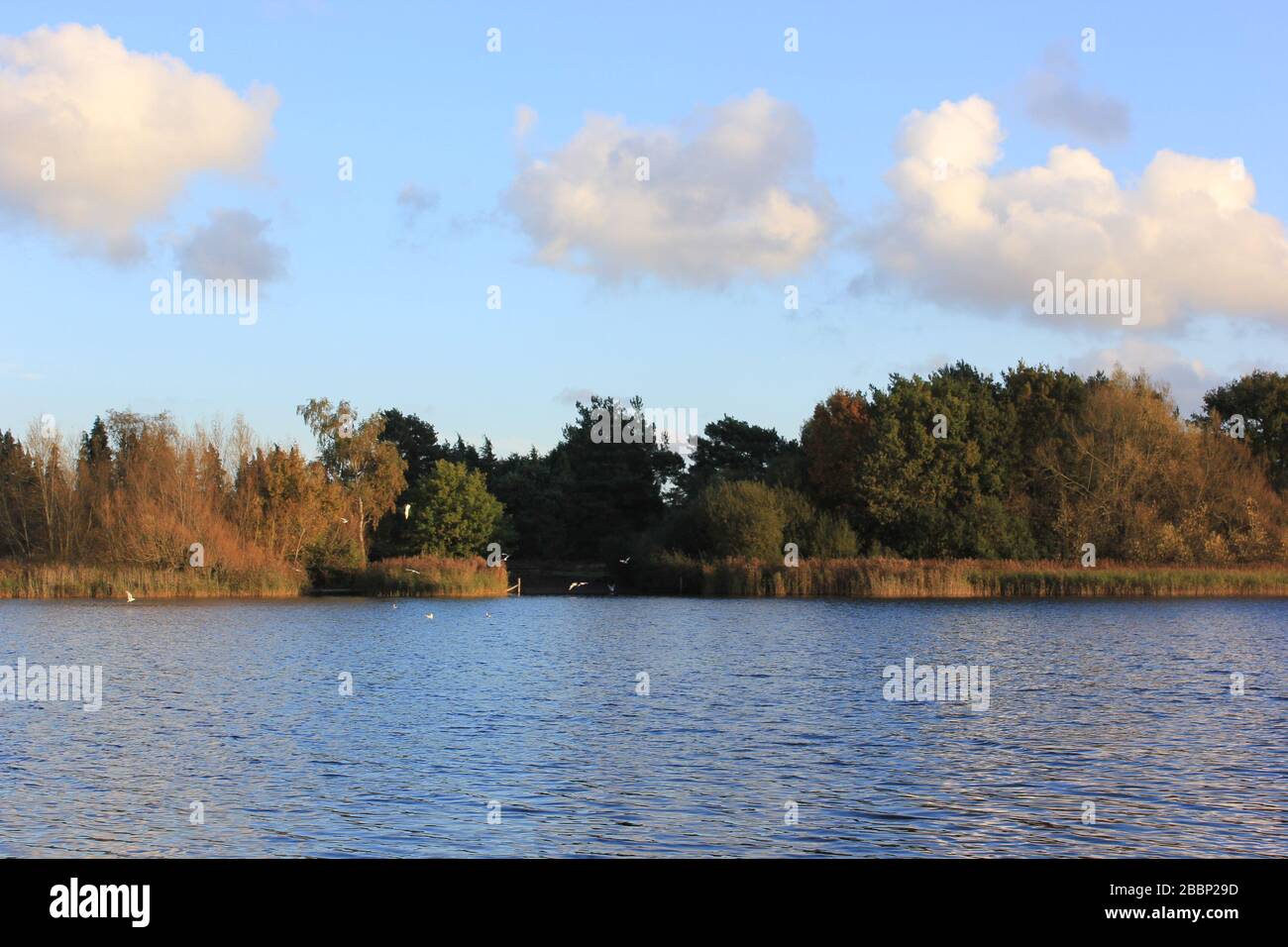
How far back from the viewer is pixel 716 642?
39531mm

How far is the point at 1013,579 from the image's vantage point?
64688 mm

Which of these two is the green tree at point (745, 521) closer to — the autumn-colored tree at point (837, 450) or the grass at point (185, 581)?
the autumn-colored tree at point (837, 450)

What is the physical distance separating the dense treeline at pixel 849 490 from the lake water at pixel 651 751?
31.5 m

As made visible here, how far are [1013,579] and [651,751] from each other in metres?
48.9

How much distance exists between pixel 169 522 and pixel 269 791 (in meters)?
52.7

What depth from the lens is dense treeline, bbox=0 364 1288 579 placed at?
69.5 metres

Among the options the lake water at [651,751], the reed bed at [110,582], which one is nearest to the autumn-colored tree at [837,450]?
the reed bed at [110,582]

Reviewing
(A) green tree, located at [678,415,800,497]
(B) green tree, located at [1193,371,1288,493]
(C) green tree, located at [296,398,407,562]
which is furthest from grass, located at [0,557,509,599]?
(B) green tree, located at [1193,371,1288,493]

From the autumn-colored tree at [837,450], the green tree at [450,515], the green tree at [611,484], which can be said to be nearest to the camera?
the autumn-colored tree at [837,450]

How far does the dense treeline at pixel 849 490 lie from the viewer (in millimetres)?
69500

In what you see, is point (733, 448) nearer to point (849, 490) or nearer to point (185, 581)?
point (849, 490)

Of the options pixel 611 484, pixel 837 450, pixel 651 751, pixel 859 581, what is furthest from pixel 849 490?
pixel 651 751

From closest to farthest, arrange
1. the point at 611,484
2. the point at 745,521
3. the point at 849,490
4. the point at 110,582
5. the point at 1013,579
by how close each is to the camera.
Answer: the point at 110,582, the point at 1013,579, the point at 745,521, the point at 849,490, the point at 611,484
